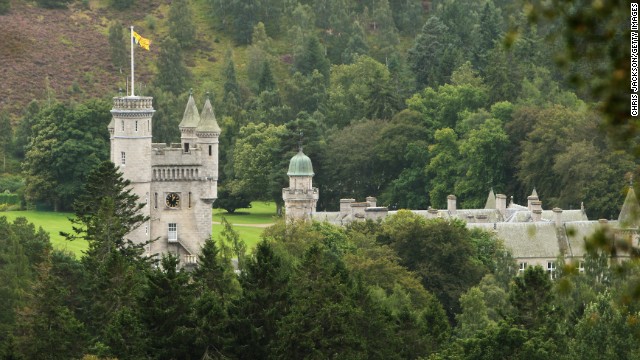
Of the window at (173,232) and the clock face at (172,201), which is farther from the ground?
the clock face at (172,201)

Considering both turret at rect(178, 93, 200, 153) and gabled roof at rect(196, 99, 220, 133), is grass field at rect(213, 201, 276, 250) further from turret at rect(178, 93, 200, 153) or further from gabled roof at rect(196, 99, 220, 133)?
gabled roof at rect(196, 99, 220, 133)

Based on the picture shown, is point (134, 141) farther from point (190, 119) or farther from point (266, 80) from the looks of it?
point (266, 80)

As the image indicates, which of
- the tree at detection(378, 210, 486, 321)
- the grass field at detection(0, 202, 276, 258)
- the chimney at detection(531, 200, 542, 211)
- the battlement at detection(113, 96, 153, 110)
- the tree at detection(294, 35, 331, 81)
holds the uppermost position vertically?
the tree at detection(294, 35, 331, 81)

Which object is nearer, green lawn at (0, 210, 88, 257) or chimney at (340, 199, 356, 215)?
green lawn at (0, 210, 88, 257)

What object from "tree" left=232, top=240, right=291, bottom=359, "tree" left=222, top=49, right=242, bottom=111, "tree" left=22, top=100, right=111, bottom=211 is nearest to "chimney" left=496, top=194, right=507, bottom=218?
"tree" left=22, top=100, right=111, bottom=211

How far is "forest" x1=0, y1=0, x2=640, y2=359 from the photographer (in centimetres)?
5912

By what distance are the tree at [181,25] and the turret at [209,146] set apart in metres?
64.1

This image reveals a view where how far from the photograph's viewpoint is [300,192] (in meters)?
102

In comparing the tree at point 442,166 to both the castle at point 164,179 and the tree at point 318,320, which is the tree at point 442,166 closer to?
the castle at point 164,179

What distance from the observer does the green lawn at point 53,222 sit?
98444 millimetres

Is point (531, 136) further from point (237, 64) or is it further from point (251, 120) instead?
point (237, 64)

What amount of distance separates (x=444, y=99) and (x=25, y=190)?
30.8 meters

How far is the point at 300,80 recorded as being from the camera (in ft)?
474

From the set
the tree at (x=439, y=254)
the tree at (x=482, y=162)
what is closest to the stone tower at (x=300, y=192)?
the tree at (x=439, y=254)
